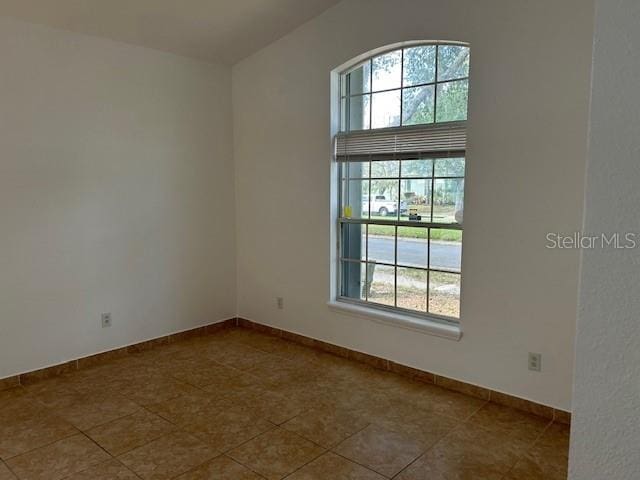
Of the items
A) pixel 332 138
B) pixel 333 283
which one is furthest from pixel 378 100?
pixel 333 283

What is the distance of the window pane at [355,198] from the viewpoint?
12.2 ft

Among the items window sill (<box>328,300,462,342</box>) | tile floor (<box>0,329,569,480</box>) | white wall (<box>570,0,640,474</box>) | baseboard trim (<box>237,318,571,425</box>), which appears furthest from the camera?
window sill (<box>328,300,462,342</box>)

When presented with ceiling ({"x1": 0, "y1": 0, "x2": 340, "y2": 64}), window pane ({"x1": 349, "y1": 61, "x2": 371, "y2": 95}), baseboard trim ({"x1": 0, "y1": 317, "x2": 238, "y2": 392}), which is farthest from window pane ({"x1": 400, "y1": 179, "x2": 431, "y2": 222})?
baseboard trim ({"x1": 0, "y1": 317, "x2": 238, "y2": 392})

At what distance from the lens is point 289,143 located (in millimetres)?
4027

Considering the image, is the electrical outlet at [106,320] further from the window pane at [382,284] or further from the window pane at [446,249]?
the window pane at [446,249]

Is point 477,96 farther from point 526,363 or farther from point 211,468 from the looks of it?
point 211,468

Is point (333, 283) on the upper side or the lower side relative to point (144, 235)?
lower

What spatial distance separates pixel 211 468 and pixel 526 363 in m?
1.92

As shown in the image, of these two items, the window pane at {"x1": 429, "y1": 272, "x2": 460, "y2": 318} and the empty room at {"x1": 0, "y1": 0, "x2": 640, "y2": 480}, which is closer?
the empty room at {"x1": 0, "y1": 0, "x2": 640, "y2": 480}

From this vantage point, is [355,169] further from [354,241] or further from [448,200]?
[448,200]

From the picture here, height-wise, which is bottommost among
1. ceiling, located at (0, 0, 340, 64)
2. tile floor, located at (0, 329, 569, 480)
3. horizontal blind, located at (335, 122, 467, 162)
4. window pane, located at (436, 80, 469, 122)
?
tile floor, located at (0, 329, 569, 480)

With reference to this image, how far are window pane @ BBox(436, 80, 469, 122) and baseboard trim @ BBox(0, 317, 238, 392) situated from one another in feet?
9.13

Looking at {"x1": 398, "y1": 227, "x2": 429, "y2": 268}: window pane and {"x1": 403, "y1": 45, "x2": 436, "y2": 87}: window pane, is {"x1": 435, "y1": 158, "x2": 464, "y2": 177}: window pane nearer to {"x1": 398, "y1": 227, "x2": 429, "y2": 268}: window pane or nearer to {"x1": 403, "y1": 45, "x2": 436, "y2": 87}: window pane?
{"x1": 398, "y1": 227, "x2": 429, "y2": 268}: window pane

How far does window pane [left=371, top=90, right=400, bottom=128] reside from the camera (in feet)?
11.3
